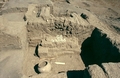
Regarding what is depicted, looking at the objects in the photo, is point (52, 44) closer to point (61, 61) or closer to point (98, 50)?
point (61, 61)

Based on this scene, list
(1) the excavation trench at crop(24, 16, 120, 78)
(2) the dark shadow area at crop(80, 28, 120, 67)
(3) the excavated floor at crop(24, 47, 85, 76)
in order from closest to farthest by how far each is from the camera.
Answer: (2) the dark shadow area at crop(80, 28, 120, 67)
(3) the excavated floor at crop(24, 47, 85, 76)
(1) the excavation trench at crop(24, 16, 120, 78)

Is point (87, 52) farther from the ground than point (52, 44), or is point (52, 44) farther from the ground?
point (52, 44)

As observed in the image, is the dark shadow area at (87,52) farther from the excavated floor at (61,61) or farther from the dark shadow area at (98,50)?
the excavated floor at (61,61)

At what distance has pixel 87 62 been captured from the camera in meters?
4.95

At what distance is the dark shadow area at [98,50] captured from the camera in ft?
13.1

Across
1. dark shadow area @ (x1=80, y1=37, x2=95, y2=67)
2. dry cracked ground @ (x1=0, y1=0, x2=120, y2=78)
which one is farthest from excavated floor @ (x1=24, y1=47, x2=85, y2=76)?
dark shadow area @ (x1=80, y1=37, x2=95, y2=67)

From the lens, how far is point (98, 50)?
486cm

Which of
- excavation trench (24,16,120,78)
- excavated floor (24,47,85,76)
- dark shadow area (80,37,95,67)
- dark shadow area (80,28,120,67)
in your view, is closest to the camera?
dark shadow area (80,28,120,67)

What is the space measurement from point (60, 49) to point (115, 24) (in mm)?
3226

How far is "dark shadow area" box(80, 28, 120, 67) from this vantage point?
13.1 ft

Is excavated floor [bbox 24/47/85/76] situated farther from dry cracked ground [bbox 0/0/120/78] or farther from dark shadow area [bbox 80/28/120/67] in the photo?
dark shadow area [bbox 80/28/120/67]

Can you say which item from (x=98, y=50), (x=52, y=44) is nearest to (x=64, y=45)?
(x=52, y=44)

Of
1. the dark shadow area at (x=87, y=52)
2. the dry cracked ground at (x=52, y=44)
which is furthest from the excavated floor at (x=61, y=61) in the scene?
the dark shadow area at (x=87, y=52)

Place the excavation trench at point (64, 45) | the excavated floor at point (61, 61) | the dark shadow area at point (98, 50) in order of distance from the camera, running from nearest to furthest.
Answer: the dark shadow area at point (98, 50)
the excavated floor at point (61, 61)
the excavation trench at point (64, 45)
